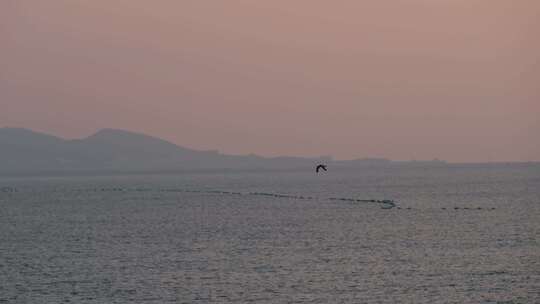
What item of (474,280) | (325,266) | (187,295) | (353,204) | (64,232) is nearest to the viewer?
(187,295)

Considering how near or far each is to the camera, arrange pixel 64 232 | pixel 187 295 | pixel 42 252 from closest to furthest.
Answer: pixel 187 295
pixel 42 252
pixel 64 232

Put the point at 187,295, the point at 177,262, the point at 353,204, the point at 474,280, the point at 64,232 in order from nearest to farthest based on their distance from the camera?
the point at 187,295
the point at 474,280
the point at 177,262
the point at 64,232
the point at 353,204

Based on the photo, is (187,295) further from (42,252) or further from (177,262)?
(42,252)

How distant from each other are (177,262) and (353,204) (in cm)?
7276

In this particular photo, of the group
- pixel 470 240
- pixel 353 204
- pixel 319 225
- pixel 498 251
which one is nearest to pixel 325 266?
pixel 498 251

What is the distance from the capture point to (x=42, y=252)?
230 ft

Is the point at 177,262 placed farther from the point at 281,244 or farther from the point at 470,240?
the point at 470,240

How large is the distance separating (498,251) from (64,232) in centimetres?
4361

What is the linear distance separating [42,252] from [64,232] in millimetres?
19367

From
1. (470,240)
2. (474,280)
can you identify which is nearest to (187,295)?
(474,280)

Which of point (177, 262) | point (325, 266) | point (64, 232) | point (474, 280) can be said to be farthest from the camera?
point (64, 232)

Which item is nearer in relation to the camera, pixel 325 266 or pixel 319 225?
pixel 325 266

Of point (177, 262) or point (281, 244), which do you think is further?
point (281, 244)

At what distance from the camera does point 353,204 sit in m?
132
